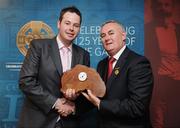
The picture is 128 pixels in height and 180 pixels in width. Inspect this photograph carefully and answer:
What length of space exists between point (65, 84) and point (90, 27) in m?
0.94

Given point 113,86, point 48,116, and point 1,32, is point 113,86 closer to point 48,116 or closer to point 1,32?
point 48,116

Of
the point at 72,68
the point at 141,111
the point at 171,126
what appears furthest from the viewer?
the point at 171,126

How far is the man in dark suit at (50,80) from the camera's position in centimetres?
213

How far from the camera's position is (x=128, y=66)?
2135 mm

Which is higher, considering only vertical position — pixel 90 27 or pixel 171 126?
pixel 90 27

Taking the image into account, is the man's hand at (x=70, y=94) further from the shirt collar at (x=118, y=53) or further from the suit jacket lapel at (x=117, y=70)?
the shirt collar at (x=118, y=53)

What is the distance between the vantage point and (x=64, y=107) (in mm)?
2137

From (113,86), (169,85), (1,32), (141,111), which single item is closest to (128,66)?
→ (113,86)

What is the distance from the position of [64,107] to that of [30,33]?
1.02m

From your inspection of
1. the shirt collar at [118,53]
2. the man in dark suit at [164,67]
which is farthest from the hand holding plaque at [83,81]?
the man in dark suit at [164,67]

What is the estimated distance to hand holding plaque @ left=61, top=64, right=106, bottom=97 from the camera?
207 cm

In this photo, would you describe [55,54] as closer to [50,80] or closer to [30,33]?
[50,80]

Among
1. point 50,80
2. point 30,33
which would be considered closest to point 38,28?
point 30,33

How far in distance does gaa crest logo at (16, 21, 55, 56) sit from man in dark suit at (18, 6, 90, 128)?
0.57 metres
